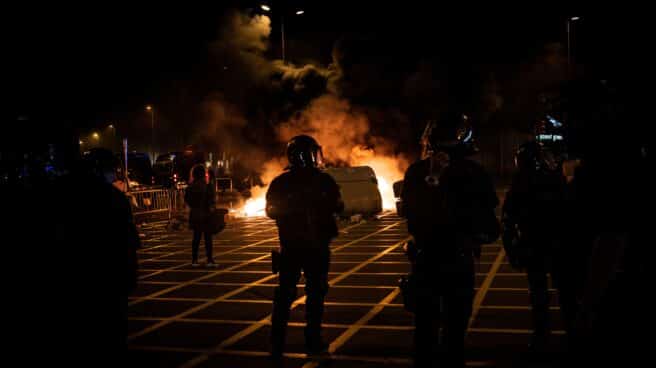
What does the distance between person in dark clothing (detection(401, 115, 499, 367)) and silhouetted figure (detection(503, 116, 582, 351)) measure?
1429mm

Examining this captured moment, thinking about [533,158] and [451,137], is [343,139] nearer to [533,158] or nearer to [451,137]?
[533,158]

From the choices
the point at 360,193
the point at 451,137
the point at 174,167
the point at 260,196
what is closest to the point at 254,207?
the point at 260,196

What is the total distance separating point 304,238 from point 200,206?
235 inches

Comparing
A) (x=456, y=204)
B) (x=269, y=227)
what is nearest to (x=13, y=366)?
(x=456, y=204)

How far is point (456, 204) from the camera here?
15.4 ft

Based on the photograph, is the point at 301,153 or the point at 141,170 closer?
the point at 301,153

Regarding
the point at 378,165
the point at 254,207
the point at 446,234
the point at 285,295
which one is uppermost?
the point at 378,165

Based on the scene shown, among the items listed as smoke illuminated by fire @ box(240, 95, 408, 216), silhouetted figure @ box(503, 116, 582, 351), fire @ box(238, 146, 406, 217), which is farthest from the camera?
fire @ box(238, 146, 406, 217)

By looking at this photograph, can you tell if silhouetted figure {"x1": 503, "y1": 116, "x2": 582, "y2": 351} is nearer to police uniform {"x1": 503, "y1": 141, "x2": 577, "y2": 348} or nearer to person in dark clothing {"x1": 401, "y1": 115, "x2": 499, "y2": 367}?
police uniform {"x1": 503, "y1": 141, "x2": 577, "y2": 348}

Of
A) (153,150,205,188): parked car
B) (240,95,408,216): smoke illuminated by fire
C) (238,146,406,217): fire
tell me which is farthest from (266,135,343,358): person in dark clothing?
(238,146,406,217): fire

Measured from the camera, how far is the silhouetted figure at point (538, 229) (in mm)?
6012

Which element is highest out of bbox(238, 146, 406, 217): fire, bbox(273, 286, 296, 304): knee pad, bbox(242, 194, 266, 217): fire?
bbox(238, 146, 406, 217): fire

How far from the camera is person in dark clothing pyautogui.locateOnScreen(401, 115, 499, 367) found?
15.0ft

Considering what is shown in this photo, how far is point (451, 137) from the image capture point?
4820mm
